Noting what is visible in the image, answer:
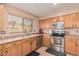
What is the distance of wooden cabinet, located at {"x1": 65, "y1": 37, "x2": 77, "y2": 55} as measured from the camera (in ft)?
9.11

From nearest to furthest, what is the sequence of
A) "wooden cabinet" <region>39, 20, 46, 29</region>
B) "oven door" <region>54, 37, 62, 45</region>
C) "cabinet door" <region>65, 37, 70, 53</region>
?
1. "cabinet door" <region>65, 37, 70, 53</region>
2. "oven door" <region>54, 37, 62, 45</region>
3. "wooden cabinet" <region>39, 20, 46, 29</region>

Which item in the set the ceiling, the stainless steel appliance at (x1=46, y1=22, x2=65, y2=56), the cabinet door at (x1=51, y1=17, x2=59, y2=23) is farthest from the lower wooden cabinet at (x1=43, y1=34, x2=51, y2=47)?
the ceiling

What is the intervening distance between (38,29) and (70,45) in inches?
97.7

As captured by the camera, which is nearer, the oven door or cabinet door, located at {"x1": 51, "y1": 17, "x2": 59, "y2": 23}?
the oven door

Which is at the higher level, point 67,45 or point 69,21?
point 69,21

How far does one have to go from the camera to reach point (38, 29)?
5.02m

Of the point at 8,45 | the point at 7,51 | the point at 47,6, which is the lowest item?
the point at 7,51

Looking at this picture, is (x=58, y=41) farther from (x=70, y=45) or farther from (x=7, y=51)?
(x=7, y=51)

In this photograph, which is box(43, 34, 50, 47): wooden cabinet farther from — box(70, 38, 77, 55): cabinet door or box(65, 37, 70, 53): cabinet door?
box(70, 38, 77, 55): cabinet door

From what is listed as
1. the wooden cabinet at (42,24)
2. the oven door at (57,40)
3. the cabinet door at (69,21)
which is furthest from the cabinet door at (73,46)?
the wooden cabinet at (42,24)

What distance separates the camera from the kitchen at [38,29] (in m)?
2.34

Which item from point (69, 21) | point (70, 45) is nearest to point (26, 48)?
point (70, 45)

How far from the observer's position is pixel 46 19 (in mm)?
4699

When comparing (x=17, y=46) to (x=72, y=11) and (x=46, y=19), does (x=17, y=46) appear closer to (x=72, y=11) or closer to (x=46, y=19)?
(x=72, y=11)
